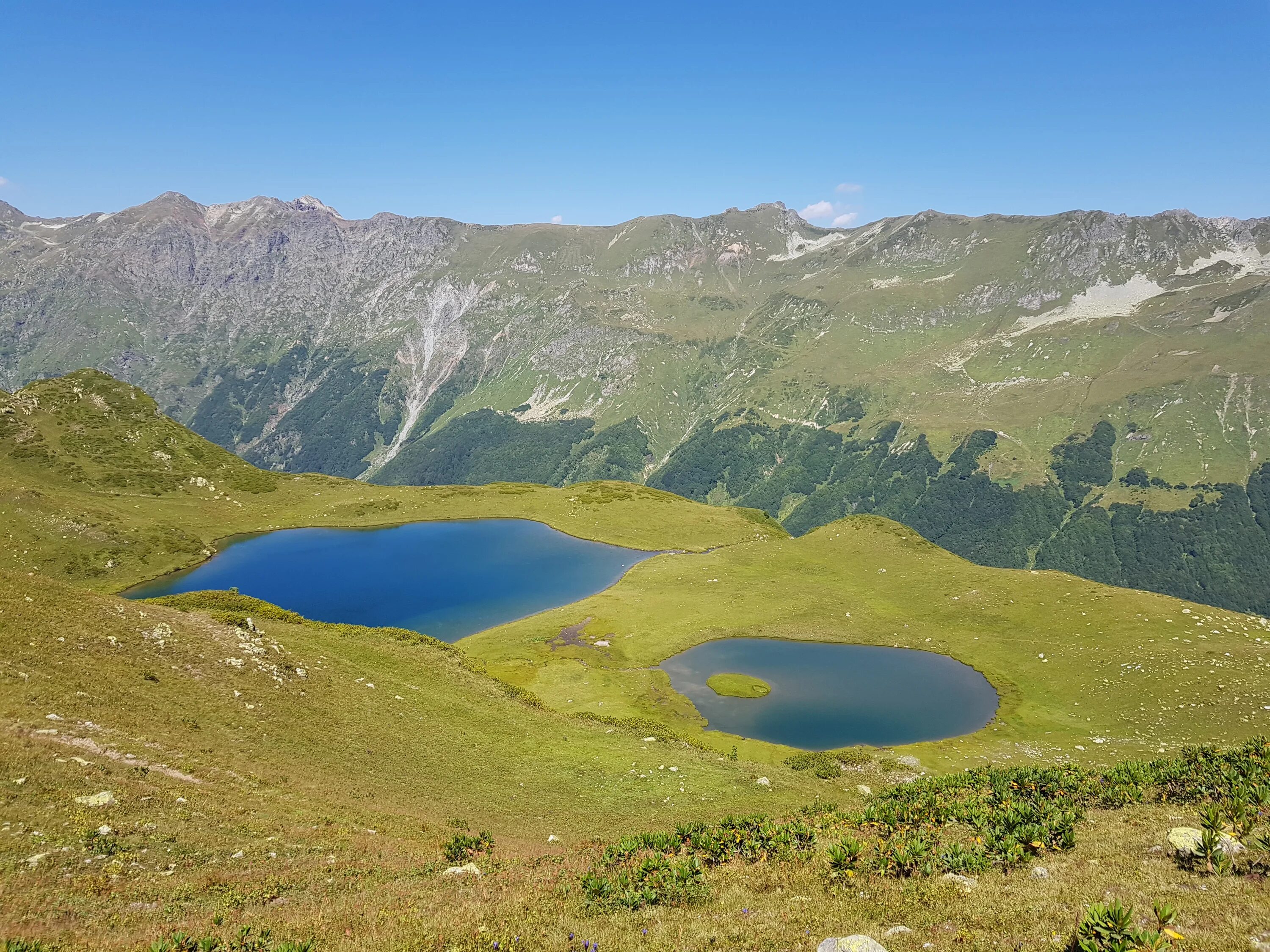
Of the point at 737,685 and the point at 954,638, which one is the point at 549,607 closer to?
the point at 737,685

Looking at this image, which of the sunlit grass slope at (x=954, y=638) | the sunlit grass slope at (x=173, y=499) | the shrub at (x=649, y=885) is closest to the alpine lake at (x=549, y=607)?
the sunlit grass slope at (x=954, y=638)

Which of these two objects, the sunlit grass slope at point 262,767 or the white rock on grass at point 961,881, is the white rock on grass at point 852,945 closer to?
the white rock on grass at point 961,881

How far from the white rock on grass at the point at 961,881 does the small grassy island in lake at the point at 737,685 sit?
5543 cm

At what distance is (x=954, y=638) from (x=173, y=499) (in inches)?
6415

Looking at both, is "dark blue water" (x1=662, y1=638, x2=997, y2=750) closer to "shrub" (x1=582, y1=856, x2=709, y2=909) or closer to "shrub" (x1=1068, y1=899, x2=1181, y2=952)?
"shrub" (x1=582, y1=856, x2=709, y2=909)

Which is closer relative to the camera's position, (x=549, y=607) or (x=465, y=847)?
(x=465, y=847)

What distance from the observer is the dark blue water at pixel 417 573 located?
97688 mm

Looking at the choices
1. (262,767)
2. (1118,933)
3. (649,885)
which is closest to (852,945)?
(1118,933)

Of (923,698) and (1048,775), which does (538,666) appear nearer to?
(923,698)

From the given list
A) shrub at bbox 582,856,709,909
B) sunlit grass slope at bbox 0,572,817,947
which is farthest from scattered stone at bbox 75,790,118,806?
shrub at bbox 582,856,709,909

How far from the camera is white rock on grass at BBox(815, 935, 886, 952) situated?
12.9m

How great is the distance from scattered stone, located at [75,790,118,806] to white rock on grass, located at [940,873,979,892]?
89.1 feet

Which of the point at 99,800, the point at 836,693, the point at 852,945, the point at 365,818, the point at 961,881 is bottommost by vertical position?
the point at 836,693

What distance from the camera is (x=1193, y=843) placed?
16.9 metres
